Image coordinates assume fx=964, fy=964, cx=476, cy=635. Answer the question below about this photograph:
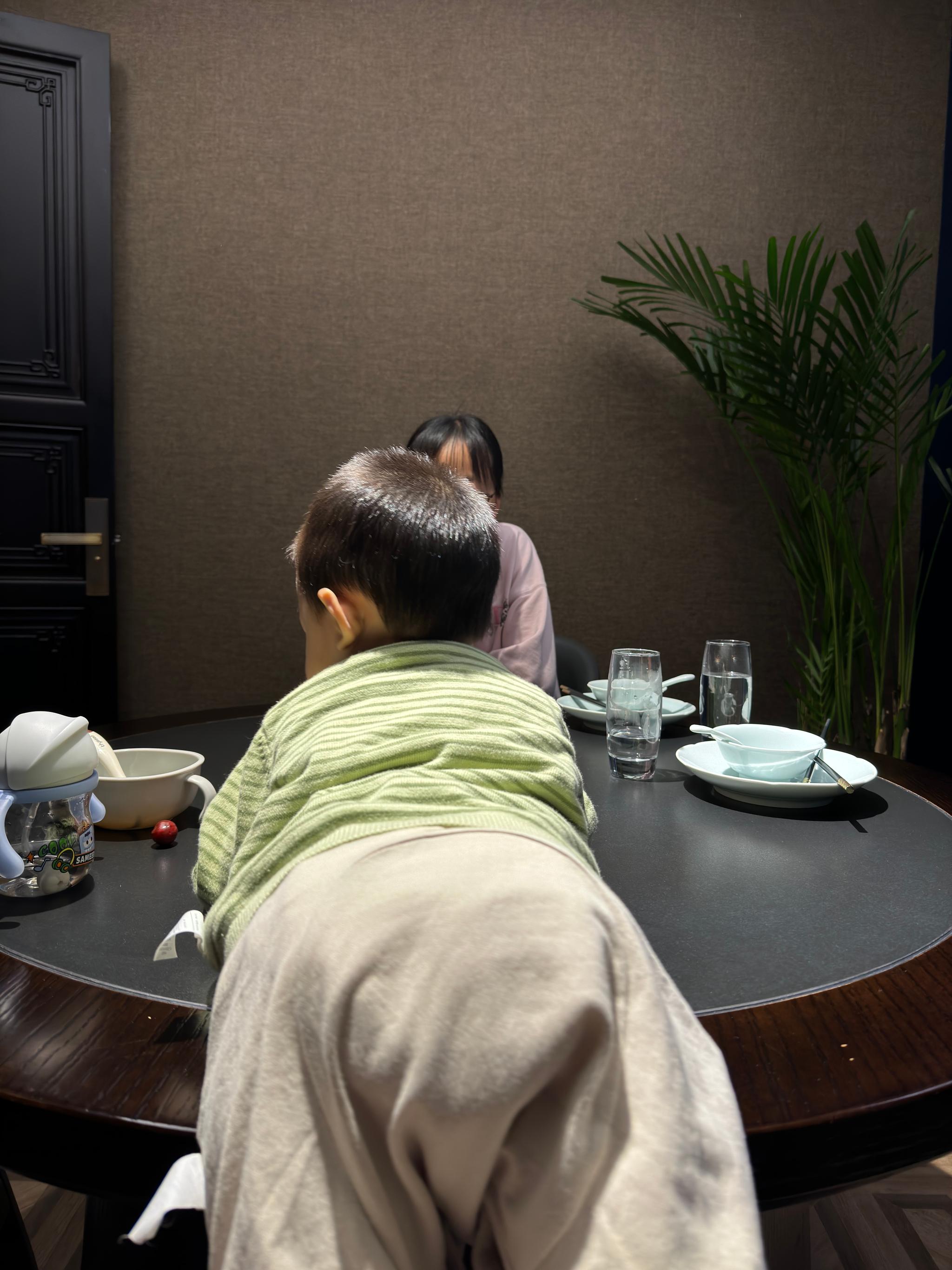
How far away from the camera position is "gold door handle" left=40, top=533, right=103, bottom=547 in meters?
2.91

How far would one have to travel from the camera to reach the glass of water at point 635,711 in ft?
4.29

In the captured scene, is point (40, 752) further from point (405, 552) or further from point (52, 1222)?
point (52, 1222)

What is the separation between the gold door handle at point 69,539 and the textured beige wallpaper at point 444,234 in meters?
0.26

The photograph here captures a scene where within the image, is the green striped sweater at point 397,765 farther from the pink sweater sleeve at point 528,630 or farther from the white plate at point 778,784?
the pink sweater sleeve at point 528,630

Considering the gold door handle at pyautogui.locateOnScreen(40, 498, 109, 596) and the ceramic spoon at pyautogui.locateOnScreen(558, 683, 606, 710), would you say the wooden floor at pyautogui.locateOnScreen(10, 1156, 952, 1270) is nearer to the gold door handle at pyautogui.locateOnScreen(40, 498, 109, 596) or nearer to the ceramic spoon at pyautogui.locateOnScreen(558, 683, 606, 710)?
the ceramic spoon at pyautogui.locateOnScreen(558, 683, 606, 710)

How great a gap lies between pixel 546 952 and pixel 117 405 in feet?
10.3

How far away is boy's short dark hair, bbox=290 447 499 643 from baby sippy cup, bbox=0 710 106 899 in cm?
28

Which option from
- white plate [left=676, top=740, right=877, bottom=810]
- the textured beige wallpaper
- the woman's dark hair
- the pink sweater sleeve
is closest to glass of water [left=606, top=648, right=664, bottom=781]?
white plate [left=676, top=740, right=877, bottom=810]

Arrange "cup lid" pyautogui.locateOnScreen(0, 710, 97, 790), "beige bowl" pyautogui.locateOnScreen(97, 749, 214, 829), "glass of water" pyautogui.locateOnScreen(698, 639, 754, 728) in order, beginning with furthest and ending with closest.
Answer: "glass of water" pyautogui.locateOnScreen(698, 639, 754, 728), "beige bowl" pyautogui.locateOnScreen(97, 749, 214, 829), "cup lid" pyautogui.locateOnScreen(0, 710, 97, 790)

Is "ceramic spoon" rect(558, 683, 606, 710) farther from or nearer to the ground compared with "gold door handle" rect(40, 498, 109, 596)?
nearer to the ground

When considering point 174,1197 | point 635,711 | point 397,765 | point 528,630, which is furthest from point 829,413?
point 174,1197

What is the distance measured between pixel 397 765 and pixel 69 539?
2673 mm

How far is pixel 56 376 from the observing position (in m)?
2.90

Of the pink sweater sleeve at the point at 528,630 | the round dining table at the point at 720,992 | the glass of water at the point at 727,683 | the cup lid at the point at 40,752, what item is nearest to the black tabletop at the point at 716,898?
the round dining table at the point at 720,992
